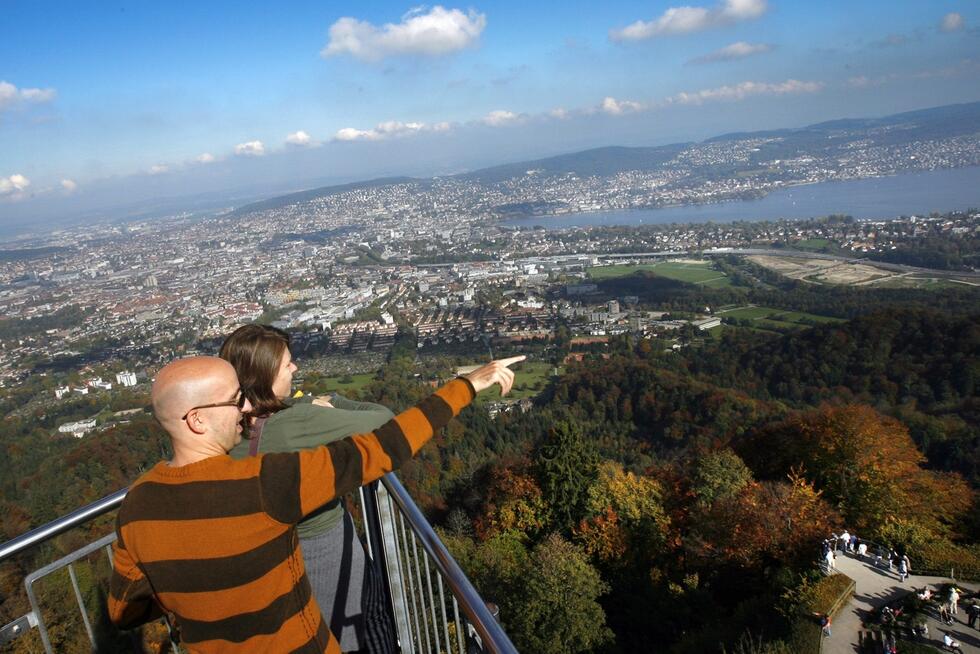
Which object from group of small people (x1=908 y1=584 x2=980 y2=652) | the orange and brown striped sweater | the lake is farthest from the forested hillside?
the lake

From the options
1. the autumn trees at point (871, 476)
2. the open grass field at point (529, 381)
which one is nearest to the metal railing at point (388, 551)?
the autumn trees at point (871, 476)

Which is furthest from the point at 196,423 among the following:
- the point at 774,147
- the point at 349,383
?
the point at 774,147

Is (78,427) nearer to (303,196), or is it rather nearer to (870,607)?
(870,607)

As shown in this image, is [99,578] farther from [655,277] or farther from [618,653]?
[655,277]

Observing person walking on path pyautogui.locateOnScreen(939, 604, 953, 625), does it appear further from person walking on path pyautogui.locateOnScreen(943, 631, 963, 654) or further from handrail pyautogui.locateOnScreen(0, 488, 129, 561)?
handrail pyautogui.locateOnScreen(0, 488, 129, 561)

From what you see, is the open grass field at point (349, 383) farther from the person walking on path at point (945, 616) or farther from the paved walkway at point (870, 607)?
the person walking on path at point (945, 616)

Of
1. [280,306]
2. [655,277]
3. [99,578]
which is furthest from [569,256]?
[99,578]
